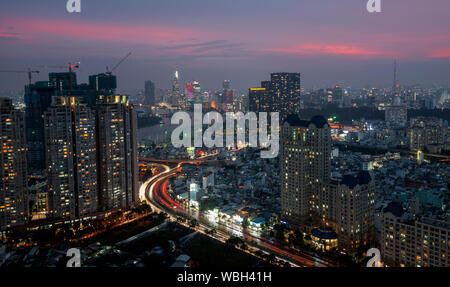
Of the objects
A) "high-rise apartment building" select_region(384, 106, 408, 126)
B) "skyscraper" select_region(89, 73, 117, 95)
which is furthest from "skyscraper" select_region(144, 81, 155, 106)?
"high-rise apartment building" select_region(384, 106, 408, 126)

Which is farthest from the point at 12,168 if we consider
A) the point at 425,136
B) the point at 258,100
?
the point at 258,100

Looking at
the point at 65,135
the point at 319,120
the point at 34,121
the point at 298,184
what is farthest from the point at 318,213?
the point at 34,121

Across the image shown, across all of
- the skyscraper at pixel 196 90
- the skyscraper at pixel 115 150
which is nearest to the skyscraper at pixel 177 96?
the skyscraper at pixel 196 90

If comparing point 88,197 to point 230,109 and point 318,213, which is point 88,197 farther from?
point 230,109

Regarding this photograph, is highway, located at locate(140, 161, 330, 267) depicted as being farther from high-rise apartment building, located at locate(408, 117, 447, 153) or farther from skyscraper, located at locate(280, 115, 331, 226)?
high-rise apartment building, located at locate(408, 117, 447, 153)

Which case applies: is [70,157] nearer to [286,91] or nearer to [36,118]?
[36,118]

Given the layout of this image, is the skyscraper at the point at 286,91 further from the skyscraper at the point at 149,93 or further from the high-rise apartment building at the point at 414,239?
the high-rise apartment building at the point at 414,239
